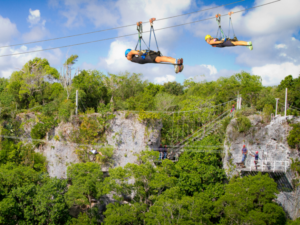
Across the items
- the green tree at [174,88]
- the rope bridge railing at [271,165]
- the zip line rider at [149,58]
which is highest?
the green tree at [174,88]

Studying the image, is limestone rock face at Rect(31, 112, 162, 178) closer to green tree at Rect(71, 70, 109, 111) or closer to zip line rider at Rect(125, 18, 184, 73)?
green tree at Rect(71, 70, 109, 111)

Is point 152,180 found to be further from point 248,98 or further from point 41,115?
point 248,98

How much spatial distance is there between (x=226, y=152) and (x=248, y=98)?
10870 mm

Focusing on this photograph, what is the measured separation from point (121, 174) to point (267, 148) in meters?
10.1

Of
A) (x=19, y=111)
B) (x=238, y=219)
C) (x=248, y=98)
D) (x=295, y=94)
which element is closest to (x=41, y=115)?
(x=19, y=111)

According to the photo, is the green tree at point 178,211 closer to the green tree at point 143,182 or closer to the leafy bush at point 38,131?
the green tree at point 143,182

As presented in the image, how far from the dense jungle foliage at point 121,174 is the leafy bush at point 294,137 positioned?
0.06 m

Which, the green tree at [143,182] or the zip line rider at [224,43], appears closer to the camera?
the zip line rider at [224,43]

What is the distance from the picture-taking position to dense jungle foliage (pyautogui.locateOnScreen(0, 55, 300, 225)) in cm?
1596

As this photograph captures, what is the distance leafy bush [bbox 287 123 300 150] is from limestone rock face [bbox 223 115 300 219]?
1.11 feet

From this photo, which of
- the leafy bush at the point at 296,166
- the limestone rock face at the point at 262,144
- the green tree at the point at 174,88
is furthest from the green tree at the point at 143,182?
the green tree at the point at 174,88

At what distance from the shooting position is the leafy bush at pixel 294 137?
17.3 meters

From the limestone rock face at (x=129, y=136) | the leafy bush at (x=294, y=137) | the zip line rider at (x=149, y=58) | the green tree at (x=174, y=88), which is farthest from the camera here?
the green tree at (x=174, y=88)

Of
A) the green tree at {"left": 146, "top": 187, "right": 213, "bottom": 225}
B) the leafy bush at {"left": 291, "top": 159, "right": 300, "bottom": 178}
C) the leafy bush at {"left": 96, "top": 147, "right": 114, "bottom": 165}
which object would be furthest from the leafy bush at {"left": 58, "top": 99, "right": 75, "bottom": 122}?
the leafy bush at {"left": 291, "top": 159, "right": 300, "bottom": 178}
